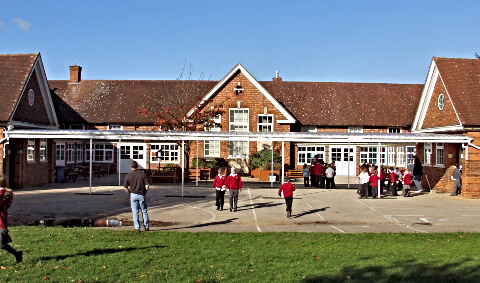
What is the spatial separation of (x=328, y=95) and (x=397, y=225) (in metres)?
26.6

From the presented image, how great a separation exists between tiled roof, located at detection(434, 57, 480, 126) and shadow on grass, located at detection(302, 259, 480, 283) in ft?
49.5

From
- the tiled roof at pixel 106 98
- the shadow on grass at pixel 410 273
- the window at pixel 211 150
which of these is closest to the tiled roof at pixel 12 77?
the tiled roof at pixel 106 98

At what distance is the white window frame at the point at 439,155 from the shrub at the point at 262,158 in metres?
11.0

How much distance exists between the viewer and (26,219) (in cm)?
1512

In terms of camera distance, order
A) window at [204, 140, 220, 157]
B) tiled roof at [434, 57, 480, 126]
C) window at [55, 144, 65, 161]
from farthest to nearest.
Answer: window at [204, 140, 220, 157] < window at [55, 144, 65, 161] < tiled roof at [434, 57, 480, 126]

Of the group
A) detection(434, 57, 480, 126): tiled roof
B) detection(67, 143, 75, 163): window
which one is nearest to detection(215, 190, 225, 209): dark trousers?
detection(434, 57, 480, 126): tiled roof

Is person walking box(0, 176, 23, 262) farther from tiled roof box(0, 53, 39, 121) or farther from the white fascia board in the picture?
the white fascia board

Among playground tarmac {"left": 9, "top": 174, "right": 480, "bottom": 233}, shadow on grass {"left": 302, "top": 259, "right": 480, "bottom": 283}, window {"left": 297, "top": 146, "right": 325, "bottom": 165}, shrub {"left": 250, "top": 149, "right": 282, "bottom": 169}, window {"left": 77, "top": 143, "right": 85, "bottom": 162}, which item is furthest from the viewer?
window {"left": 77, "top": 143, "right": 85, "bottom": 162}

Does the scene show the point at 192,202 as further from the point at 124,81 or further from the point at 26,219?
→ the point at 124,81

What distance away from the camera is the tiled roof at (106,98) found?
3850 cm

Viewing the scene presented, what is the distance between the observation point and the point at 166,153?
38531 mm

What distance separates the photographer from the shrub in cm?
3391

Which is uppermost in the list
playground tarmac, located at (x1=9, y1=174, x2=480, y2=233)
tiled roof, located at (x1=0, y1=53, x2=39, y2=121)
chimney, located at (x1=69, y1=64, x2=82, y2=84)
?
chimney, located at (x1=69, y1=64, x2=82, y2=84)

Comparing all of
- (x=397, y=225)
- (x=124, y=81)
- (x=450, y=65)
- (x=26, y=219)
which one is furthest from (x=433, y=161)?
Result: (x=124, y=81)
